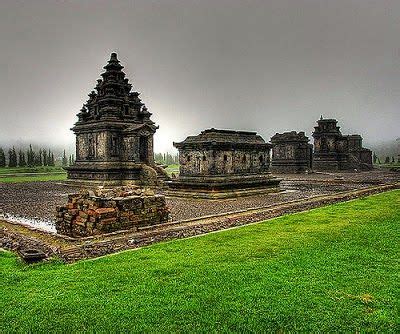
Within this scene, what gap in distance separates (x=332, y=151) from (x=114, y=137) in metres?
36.3

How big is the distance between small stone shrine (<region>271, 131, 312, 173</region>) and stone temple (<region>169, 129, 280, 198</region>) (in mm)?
24902

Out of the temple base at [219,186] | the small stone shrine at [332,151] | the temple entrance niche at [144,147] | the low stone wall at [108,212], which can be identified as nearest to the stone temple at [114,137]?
the temple entrance niche at [144,147]

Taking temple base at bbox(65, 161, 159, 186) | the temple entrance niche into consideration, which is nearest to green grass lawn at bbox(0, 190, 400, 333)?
temple base at bbox(65, 161, 159, 186)

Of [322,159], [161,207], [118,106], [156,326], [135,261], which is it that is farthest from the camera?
[322,159]

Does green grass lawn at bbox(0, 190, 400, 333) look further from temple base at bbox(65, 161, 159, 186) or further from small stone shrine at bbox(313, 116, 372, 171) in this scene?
small stone shrine at bbox(313, 116, 372, 171)

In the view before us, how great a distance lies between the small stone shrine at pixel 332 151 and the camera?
2279 inches

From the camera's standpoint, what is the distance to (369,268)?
7715 millimetres

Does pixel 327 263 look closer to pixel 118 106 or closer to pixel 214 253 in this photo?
pixel 214 253

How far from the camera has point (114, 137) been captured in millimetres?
34156

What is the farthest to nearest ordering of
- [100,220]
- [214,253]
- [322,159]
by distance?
[322,159] < [100,220] < [214,253]

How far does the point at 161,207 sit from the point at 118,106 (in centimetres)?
2386

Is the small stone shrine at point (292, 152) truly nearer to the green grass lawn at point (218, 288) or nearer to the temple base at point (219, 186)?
the temple base at point (219, 186)

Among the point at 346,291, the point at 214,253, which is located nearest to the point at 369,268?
the point at 346,291

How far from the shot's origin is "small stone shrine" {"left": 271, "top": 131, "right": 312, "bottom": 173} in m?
51.8
